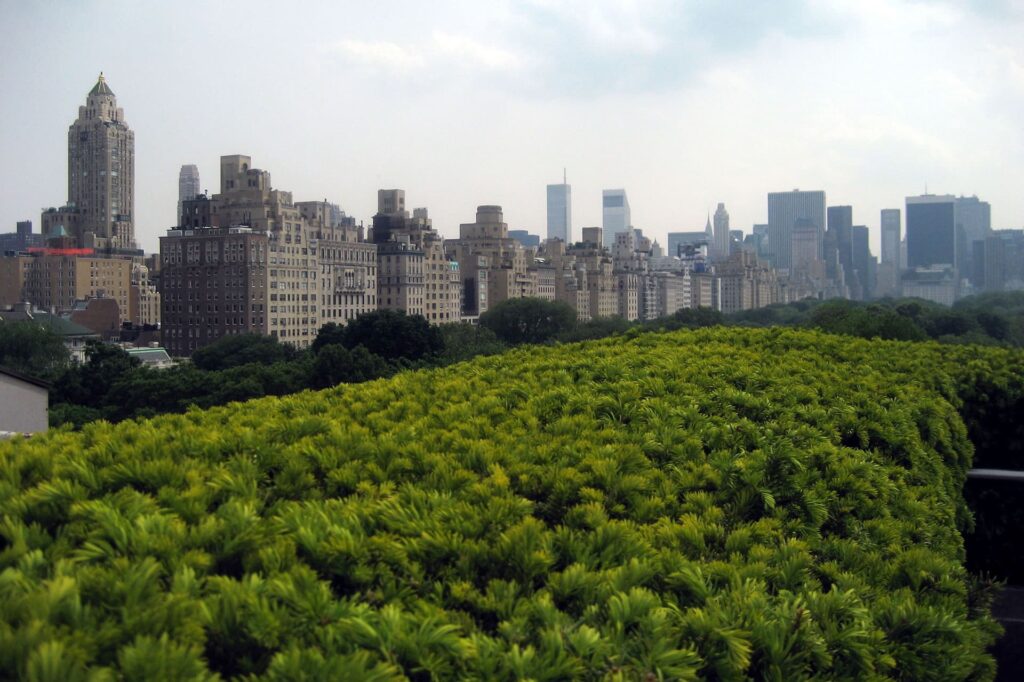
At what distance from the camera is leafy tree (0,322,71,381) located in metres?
64.7

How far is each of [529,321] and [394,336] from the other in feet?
105

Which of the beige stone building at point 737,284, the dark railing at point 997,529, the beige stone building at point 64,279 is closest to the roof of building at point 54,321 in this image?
the beige stone building at point 64,279

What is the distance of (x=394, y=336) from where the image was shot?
55.0m

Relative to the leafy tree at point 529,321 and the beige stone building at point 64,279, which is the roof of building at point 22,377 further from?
the beige stone building at point 64,279

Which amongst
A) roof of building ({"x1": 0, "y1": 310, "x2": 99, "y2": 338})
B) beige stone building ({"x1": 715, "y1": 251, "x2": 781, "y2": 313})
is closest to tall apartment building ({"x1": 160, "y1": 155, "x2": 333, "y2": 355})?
roof of building ({"x1": 0, "y1": 310, "x2": 99, "y2": 338})

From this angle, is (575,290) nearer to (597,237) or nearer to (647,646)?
(597,237)

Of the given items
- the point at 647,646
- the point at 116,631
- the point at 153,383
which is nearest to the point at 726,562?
the point at 647,646

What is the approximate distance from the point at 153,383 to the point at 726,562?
1489 inches

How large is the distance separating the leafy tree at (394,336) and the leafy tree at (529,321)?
2802cm

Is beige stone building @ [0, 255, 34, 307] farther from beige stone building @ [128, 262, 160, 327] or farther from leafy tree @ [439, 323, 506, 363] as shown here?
leafy tree @ [439, 323, 506, 363]

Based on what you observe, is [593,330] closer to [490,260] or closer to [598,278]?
[490,260]

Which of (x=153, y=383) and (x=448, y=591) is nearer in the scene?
(x=448, y=591)

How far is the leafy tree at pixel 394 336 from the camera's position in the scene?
179 ft

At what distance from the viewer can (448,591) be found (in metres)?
3.56
